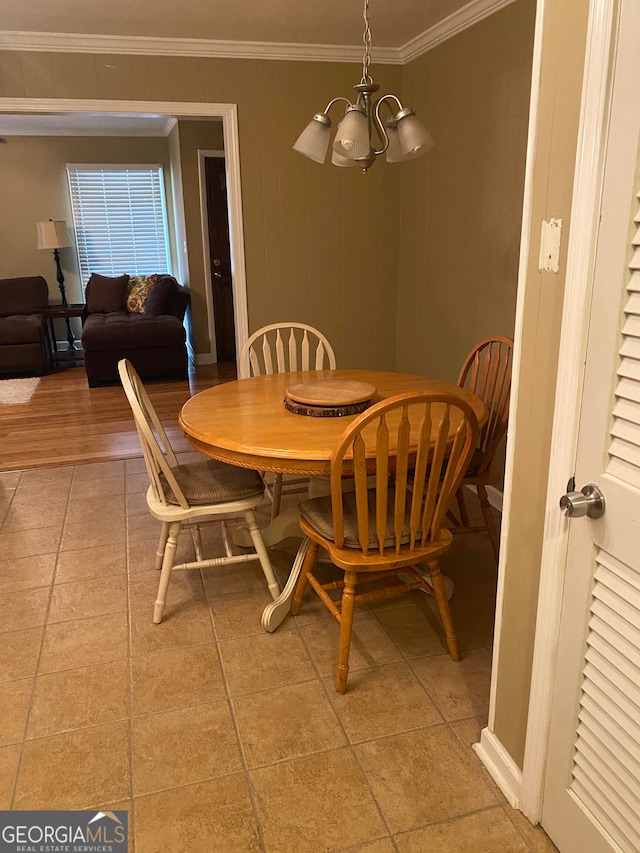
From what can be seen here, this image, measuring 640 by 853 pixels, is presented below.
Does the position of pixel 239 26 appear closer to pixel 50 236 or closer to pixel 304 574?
pixel 304 574

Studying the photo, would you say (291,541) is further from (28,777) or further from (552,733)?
(552,733)

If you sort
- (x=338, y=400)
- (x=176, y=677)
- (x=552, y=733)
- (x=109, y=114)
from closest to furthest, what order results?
(x=552, y=733)
(x=176, y=677)
(x=338, y=400)
(x=109, y=114)

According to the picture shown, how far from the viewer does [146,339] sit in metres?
6.12

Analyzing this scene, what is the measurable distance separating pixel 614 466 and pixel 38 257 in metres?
7.80

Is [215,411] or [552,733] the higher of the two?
[215,411]

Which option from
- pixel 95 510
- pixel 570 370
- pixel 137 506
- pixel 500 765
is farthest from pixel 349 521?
pixel 95 510

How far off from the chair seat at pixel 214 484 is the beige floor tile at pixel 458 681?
86 cm

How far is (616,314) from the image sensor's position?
114cm

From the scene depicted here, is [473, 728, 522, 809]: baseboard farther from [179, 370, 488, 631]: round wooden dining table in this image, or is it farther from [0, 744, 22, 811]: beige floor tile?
[0, 744, 22, 811]: beige floor tile

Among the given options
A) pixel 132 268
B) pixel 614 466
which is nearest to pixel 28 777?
pixel 614 466

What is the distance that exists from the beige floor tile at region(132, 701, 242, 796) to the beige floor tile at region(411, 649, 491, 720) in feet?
2.09

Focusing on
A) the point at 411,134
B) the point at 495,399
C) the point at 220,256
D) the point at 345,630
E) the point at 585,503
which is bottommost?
the point at 345,630

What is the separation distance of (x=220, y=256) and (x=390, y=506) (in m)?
5.15

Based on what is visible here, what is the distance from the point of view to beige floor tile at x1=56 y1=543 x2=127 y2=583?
279 centimetres
